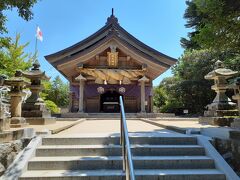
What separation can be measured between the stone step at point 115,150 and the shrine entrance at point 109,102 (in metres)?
13.0

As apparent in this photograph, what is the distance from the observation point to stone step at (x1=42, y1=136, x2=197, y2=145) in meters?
4.88

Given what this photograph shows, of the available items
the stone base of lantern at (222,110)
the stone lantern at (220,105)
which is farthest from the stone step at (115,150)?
the stone base of lantern at (222,110)

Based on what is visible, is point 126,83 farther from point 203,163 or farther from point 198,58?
point 203,163

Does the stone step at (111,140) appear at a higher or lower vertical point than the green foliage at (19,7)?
lower

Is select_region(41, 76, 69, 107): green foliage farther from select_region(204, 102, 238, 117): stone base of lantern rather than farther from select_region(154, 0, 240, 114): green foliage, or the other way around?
select_region(204, 102, 238, 117): stone base of lantern

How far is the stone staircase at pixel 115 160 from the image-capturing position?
3766mm

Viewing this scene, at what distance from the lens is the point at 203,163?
4168 mm

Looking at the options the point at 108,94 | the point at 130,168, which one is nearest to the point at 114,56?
the point at 108,94

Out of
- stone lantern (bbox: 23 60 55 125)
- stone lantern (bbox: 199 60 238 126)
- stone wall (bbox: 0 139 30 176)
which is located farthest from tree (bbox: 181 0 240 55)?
stone lantern (bbox: 23 60 55 125)

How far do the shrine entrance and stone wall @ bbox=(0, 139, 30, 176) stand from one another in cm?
1320

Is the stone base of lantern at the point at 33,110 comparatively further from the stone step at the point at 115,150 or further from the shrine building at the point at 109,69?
the shrine building at the point at 109,69

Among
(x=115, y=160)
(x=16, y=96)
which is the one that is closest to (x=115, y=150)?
(x=115, y=160)

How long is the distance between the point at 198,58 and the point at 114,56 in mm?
8410

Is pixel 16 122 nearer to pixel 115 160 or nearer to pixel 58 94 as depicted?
pixel 115 160
